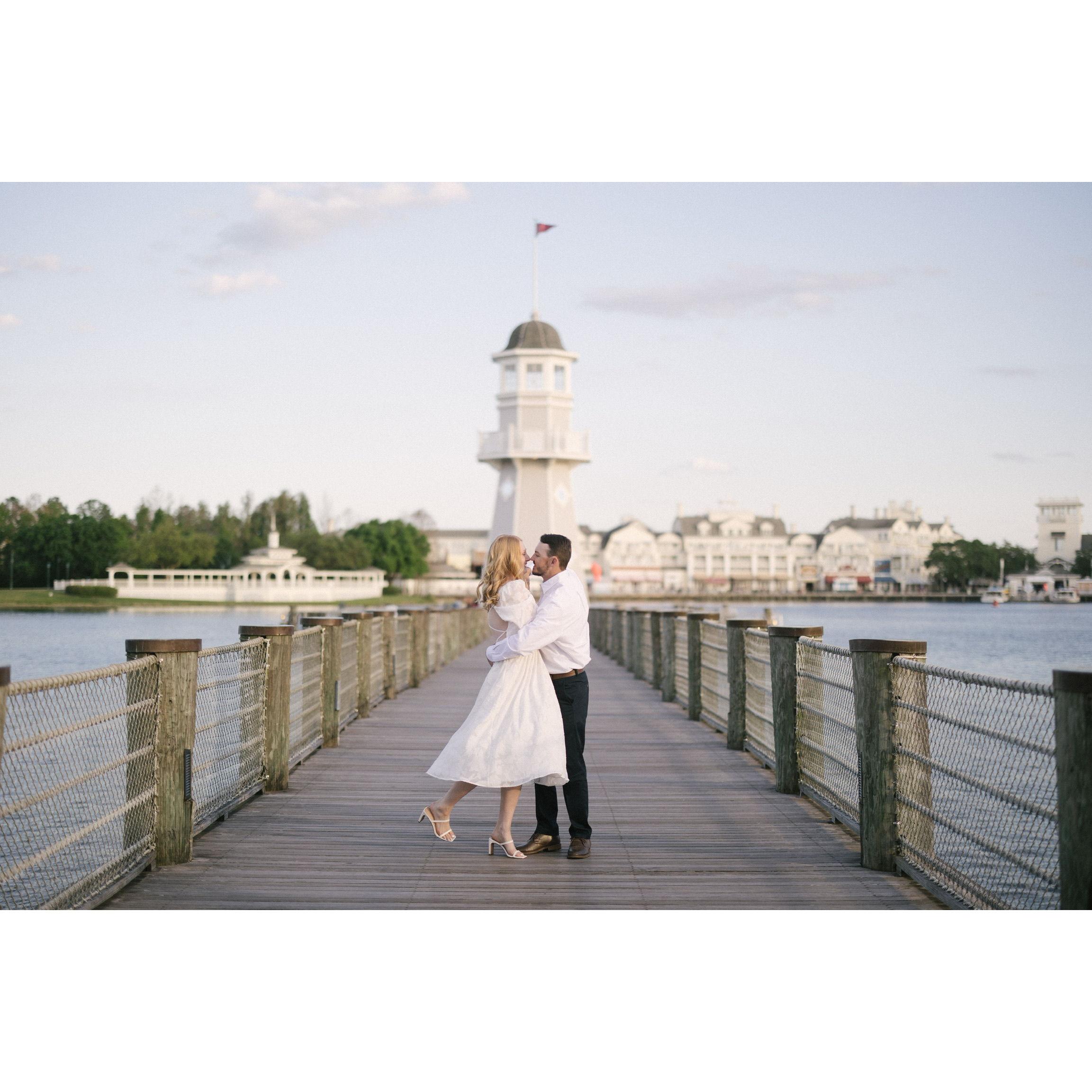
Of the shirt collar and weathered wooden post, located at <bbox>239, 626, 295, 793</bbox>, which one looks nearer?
the shirt collar

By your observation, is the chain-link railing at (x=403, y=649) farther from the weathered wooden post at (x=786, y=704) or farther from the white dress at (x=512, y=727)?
the white dress at (x=512, y=727)

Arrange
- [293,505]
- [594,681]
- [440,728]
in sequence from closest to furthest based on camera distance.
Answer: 1. [440,728]
2. [594,681]
3. [293,505]

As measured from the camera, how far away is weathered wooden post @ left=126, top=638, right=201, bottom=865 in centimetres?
609

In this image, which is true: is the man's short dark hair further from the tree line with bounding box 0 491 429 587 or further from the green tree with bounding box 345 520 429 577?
the green tree with bounding box 345 520 429 577

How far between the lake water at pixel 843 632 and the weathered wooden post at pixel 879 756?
1839 mm

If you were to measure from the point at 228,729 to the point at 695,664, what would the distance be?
7.27m

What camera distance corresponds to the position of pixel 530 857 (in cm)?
662

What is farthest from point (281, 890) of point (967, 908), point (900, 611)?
point (900, 611)

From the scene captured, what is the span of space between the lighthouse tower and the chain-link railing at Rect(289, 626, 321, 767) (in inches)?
1701

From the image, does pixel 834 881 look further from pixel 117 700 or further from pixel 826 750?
pixel 117 700

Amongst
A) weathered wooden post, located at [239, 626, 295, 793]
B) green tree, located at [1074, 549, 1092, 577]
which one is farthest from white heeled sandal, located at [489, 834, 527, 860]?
green tree, located at [1074, 549, 1092, 577]

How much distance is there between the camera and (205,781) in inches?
292

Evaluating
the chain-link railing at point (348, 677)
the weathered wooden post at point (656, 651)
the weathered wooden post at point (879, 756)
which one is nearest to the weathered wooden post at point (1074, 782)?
the weathered wooden post at point (879, 756)

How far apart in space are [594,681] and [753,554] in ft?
490
